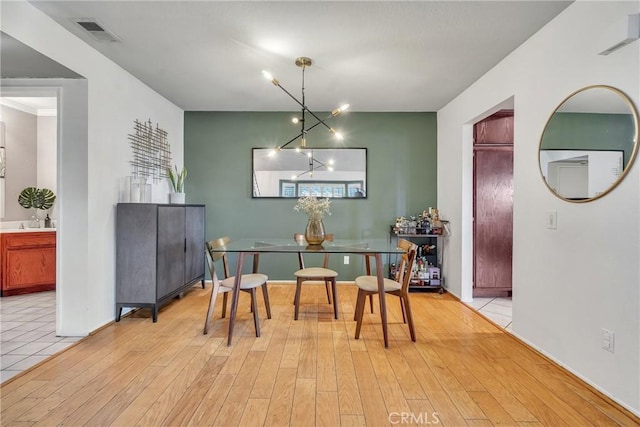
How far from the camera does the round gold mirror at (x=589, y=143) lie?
1.76 metres

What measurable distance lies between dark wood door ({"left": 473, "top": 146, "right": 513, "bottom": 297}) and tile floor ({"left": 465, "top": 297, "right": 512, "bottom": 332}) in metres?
0.16

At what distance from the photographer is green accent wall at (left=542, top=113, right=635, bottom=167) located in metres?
1.75

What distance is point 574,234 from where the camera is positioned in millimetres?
2076

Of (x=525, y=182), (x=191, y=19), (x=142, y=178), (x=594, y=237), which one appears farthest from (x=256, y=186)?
(x=594, y=237)

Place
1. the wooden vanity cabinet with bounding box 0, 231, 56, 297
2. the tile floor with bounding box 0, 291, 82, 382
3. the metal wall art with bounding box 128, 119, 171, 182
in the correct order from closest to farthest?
the tile floor with bounding box 0, 291, 82, 382, the metal wall art with bounding box 128, 119, 171, 182, the wooden vanity cabinet with bounding box 0, 231, 56, 297

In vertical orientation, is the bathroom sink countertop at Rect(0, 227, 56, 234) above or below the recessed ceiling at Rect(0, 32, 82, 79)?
below

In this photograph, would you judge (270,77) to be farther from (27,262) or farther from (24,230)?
(27,262)

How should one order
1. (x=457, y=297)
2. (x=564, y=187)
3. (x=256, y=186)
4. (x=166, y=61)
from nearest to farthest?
(x=564, y=187) → (x=166, y=61) → (x=457, y=297) → (x=256, y=186)

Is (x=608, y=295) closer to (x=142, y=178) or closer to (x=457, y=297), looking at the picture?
(x=457, y=297)

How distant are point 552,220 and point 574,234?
211mm

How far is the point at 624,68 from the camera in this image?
5.71 feet

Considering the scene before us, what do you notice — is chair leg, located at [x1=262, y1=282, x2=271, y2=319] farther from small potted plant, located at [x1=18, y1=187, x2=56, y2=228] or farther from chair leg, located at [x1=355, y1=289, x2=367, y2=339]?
small potted plant, located at [x1=18, y1=187, x2=56, y2=228]

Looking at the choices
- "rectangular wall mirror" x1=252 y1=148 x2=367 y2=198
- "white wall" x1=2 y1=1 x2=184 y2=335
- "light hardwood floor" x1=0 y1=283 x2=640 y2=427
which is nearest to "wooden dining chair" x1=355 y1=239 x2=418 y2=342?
"light hardwood floor" x1=0 y1=283 x2=640 y2=427

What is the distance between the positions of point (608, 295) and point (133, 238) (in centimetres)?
364
